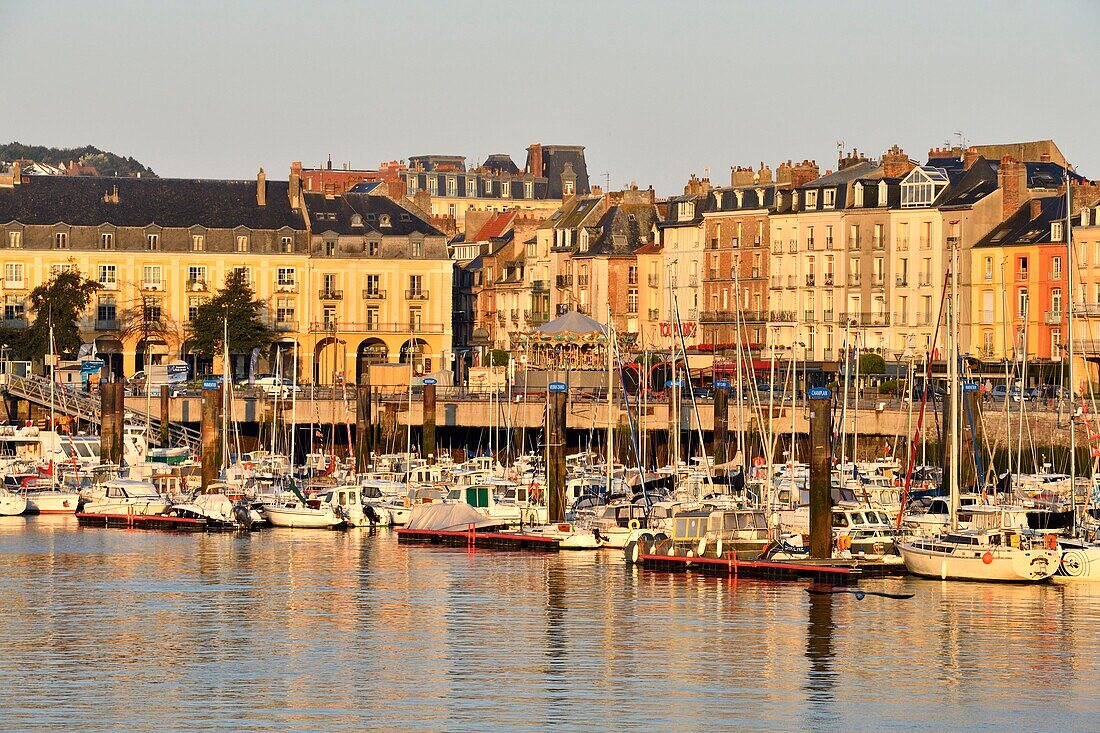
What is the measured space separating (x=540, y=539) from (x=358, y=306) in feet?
233

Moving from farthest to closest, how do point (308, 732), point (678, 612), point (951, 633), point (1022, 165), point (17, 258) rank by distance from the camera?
1. point (17, 258)
2. point (1022, 165)
3. point (678, 612)
4. point (951, 633)
5. point (308, 732)

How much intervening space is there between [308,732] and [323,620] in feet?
48.7

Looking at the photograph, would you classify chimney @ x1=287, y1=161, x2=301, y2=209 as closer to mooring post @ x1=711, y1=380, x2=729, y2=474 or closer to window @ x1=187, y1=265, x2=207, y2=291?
window @ x1=187, y1=265, x2=207, y2=291

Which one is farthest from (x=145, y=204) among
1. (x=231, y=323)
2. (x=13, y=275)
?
(x=231, y=323)

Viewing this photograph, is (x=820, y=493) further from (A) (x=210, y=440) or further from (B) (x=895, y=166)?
A: (B) (x=895, y=166)

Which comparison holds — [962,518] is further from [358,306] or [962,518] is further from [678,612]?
[358,306]

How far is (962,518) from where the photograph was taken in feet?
237

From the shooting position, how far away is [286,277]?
142m

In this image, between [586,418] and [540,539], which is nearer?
[540,539]

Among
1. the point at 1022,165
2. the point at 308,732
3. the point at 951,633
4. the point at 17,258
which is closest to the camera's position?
the point at 308,732

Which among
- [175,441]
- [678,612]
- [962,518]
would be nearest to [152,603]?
[678,612]

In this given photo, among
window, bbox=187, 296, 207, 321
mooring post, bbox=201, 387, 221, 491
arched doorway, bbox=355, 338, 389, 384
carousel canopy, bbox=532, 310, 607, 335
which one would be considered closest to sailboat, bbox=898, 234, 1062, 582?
mooring post, bbox=201, 387, 221, 491

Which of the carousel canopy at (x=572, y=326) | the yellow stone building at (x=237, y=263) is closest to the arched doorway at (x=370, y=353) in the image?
the yellow stone building at (x=237, y=263)

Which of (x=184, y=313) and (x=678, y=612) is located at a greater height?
(x=184, y=313)
